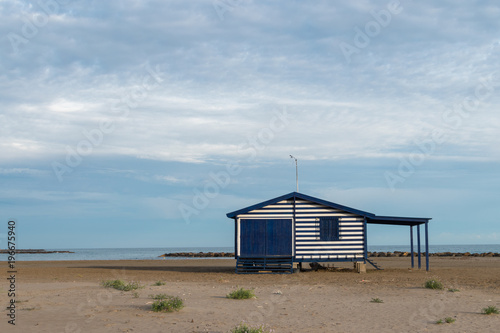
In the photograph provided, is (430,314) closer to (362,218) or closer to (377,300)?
(377,300)

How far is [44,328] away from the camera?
34.8ft

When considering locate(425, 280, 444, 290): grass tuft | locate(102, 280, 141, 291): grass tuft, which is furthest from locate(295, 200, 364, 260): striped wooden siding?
locate(102, 280, 141, 291): grass tuft

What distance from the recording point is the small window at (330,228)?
27.0 meters

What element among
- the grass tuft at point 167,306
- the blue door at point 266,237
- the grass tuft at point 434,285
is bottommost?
the grass tuft at point 434,285

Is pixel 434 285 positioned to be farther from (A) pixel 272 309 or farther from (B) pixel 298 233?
(B) pixel 298 233

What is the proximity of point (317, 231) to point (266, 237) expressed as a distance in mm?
2691

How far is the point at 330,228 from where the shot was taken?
88.6ft

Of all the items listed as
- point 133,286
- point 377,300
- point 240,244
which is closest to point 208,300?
point 133,286

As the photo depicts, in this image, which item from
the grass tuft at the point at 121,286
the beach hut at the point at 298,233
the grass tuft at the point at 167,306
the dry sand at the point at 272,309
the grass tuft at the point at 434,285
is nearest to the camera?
the dry sand at the point at 272,309

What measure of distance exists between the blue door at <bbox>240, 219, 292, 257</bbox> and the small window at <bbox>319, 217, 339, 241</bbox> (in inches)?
70.0

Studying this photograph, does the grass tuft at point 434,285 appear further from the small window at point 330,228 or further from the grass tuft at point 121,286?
the grass tuft at point 121,286

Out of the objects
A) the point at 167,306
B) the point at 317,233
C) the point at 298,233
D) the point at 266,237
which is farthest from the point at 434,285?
the point at 266,237

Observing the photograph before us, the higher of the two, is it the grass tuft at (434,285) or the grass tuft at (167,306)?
the grass tuft at (167,306)

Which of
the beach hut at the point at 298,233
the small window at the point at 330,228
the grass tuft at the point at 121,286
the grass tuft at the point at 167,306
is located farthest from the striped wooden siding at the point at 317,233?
the grass tuft at the point at 167,306
